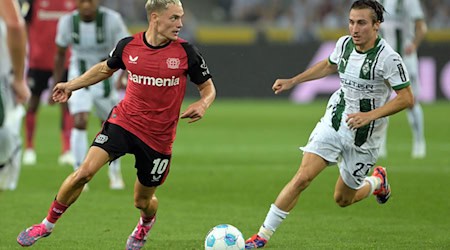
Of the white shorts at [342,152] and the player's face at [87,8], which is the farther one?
the player's face at [87,8]

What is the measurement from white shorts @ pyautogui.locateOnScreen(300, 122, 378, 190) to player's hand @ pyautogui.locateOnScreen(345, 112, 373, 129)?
0.52 meters

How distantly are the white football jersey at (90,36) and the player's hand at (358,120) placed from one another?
4452mm

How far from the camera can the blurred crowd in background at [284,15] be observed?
2688 cm

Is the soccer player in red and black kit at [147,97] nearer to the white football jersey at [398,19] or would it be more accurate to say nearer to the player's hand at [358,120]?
the player's hand at [358,120]

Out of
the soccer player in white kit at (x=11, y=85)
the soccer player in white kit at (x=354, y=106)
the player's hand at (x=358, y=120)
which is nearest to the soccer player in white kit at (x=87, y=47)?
the soccer player in white kit at (x=354, y=106)

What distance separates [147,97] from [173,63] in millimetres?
322

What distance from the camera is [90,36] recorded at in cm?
1174

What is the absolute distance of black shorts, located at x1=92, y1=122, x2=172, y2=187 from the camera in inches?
307

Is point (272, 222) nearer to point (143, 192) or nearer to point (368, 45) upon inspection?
point (143, 192)

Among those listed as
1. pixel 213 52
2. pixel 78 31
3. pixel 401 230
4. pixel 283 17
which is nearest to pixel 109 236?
pixel 401 230

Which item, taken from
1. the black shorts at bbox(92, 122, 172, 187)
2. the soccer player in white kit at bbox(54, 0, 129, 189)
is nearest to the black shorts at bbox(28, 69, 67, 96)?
the soccer player in white kit at bbox(54, 0, 129, 189)

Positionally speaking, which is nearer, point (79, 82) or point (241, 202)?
point (79, 82)

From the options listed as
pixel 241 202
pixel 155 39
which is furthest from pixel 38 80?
pixel 155 39

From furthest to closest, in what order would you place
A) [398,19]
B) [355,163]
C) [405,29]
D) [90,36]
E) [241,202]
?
[405,29], [398,19], [90,36], [241,202], [355,163]
